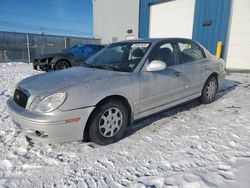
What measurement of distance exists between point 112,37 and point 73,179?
60.5ft

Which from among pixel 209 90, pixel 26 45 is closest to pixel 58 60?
pixel 209 90

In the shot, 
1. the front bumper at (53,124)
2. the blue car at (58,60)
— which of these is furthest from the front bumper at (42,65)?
the front bumper at (53,124)

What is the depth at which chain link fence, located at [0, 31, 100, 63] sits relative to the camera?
13742mm

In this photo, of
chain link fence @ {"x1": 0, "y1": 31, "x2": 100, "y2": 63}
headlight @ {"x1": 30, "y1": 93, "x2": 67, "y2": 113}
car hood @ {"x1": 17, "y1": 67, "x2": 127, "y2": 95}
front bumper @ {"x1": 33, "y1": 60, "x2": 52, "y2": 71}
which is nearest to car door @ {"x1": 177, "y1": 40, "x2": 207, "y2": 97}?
car hood @ {"x1": 17, "y1": 67, "x2": 127, "y2": 95}

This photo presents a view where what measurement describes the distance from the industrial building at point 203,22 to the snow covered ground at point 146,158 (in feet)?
23.8

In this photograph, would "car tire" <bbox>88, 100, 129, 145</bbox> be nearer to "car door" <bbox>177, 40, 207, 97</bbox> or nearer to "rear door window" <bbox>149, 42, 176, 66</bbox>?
"rear door window" <bbox>149, 42, 176, 66</bbox>

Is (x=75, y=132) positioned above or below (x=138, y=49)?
below

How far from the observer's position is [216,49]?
408 inches

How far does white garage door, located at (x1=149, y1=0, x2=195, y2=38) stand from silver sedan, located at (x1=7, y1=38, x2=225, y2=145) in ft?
26.5

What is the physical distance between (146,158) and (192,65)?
7.53 feet

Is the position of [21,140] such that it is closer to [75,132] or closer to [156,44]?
[75,132]

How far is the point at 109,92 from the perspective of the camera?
277 centimetres

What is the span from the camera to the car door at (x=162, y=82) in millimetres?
3211

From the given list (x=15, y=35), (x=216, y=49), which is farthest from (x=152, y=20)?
(x=15, y=35)
